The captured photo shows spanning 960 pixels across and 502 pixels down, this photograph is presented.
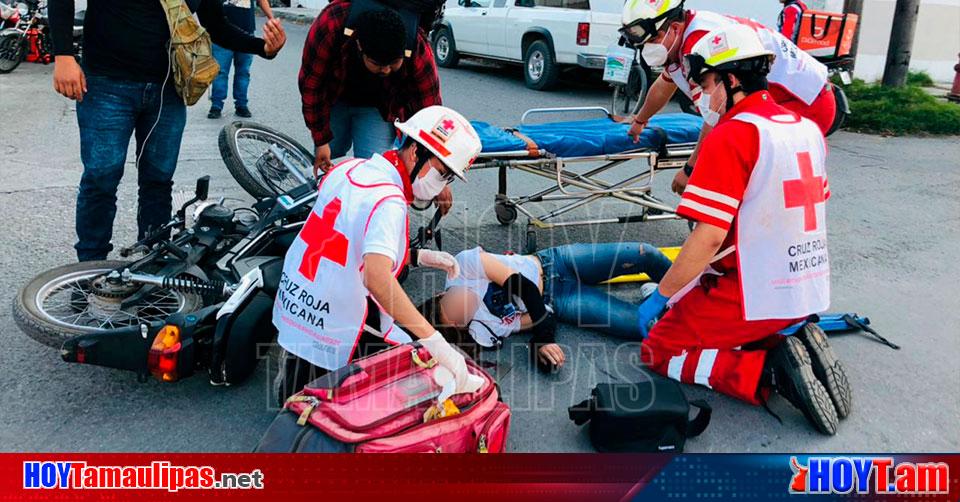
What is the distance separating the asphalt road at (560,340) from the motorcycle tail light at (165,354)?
8.8 inches

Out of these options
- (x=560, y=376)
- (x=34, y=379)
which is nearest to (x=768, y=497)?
(x=560, y=376)

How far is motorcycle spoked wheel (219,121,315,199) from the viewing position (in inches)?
182

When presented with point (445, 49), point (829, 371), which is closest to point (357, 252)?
point (829, 371)

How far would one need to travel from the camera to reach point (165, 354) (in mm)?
2887

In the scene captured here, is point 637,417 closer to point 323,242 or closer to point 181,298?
point 323,242

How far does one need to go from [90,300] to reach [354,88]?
5.79 ft

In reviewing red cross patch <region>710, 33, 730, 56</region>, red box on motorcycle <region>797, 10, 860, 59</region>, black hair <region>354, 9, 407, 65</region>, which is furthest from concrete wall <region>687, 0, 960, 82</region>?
black hair <region>354, 9, 407, 65</region>

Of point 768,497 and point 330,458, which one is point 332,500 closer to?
point 330,458

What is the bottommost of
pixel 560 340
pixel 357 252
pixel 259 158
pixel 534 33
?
pixel 560 340

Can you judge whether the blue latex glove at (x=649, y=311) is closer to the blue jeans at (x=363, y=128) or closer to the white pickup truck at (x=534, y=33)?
the blue jeans at (x=363, y=128)

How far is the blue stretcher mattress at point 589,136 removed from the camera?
454 cm

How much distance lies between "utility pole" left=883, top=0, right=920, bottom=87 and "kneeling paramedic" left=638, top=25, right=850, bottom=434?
8.54 meters

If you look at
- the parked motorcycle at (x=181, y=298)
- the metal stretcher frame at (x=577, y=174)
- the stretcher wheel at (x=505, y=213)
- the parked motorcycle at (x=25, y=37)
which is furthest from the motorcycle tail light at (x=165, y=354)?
the parked motorcycle at (x=25, y=37)

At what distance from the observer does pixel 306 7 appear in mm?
23891
